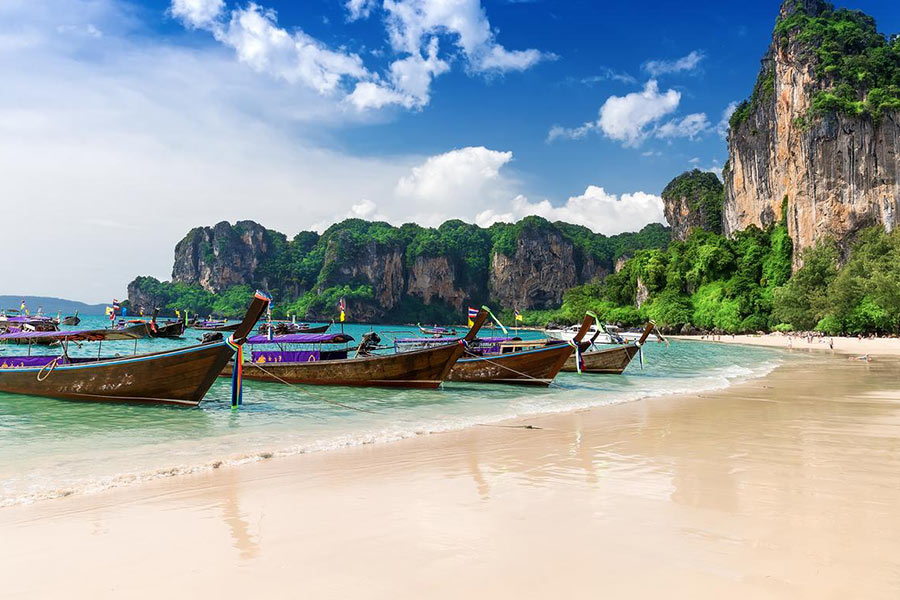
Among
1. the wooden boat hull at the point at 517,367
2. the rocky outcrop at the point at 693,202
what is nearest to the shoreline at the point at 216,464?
the wooden boat hull at the point at 517,367

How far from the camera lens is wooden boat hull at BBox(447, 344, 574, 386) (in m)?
18.4

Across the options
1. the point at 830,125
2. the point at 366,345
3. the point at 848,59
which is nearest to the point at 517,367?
the point at 366,345

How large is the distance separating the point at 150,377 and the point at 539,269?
463 feet

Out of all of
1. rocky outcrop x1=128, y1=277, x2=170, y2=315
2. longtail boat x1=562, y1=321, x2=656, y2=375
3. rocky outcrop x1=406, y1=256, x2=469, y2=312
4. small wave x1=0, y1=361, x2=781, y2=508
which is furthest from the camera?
rocky outcrop x1=406, y1=256, x2=469, y2=312

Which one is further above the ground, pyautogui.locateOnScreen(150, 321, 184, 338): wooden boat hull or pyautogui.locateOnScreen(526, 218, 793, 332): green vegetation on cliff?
pyautogui.locateOnScreen(526, 218, 793, 332): green vegetation on cliff

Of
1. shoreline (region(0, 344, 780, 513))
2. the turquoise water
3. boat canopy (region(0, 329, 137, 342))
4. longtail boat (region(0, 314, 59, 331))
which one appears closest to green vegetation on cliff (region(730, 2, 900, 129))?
the turquoise water

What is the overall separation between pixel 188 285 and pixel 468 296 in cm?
7817

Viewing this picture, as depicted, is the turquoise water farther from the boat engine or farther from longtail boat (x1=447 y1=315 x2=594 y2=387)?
the boat engine

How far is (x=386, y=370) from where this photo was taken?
16781mm

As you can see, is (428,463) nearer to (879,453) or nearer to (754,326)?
(879,453)

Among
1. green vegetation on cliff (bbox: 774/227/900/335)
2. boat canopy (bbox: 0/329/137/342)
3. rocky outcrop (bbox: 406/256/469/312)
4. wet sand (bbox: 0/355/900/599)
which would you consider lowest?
wet sand (bbox: 0/355/900/599)

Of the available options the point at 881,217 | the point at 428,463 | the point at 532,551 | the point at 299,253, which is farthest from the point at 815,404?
the point at 299,253

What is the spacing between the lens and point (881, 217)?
55594 millimetres

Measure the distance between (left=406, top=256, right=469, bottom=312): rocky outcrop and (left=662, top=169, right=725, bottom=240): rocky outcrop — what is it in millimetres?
61388
